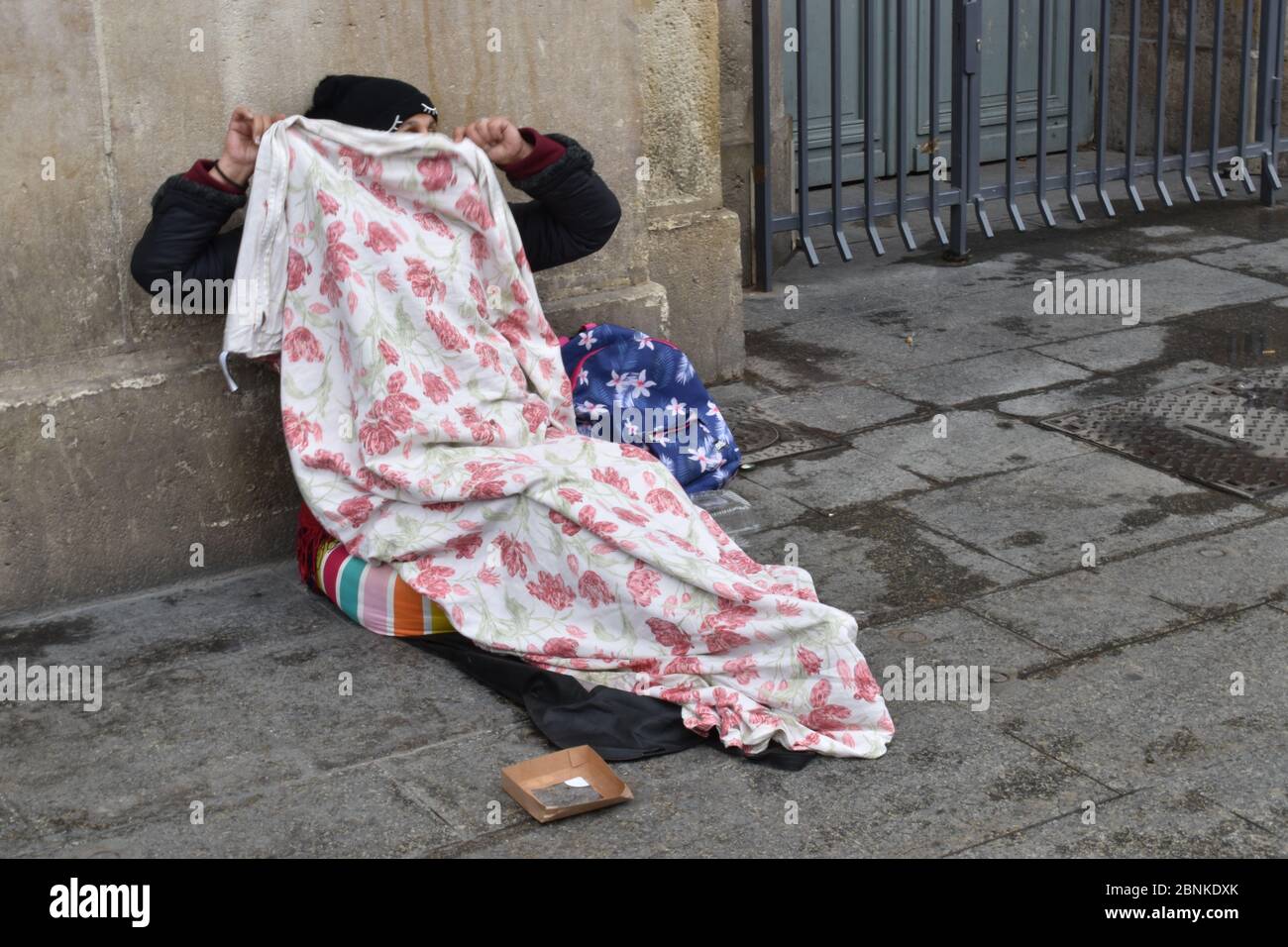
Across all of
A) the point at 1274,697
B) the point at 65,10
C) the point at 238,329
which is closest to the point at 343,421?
the point at 238,329

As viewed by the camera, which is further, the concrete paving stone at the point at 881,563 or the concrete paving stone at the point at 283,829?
the concrete paving stone at the point at 881,563

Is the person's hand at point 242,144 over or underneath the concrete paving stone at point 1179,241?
over

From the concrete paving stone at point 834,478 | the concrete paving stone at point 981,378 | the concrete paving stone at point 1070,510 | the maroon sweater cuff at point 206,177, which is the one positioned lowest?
the concrete paving stone at point 1070,510

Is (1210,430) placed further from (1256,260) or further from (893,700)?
(1256,260)

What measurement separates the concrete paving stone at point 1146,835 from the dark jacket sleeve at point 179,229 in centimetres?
231

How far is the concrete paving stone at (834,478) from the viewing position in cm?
500

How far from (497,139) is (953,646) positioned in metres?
1.69

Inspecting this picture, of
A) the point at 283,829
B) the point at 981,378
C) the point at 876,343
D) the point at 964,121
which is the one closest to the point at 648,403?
the point at 981,378

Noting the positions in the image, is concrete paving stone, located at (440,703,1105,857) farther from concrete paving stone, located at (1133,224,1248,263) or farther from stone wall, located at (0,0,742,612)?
concrete paving stone, located at (1133,224,1248,263)

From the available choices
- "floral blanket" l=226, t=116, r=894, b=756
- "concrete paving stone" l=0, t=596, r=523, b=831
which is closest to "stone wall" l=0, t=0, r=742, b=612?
"floral blanket" l=226, t=116, r=894, b=756

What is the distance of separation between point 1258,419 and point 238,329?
3.21m

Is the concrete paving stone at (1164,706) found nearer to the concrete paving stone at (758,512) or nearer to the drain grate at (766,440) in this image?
the concrete paving stone at (758,512)

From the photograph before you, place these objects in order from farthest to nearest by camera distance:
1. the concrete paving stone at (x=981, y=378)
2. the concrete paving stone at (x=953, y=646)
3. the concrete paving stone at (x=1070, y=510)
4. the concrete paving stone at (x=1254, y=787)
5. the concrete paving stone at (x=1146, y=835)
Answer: the concrete paving stone at (x=981, y=378) < the concrete paving stone at (x=1070, y=510) < the concrete paving stone at (x=953, y=646) < the concrete paving stone at (x=1254, y=787) < the concrete paving stone at (x=1146, y=835)

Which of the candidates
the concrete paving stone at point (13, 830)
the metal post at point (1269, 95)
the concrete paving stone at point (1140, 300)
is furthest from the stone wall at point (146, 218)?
the metal post at point (1269, 95)
